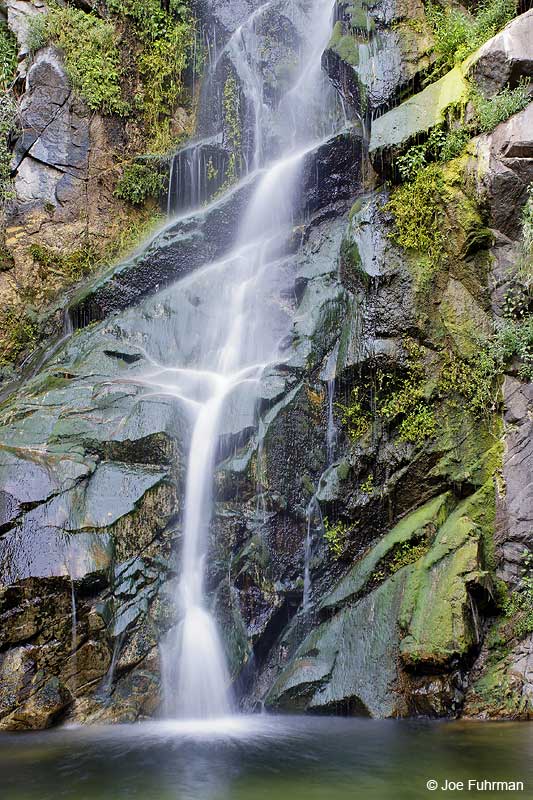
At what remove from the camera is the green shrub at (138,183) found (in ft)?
45.6

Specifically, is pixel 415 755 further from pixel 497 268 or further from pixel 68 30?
pixel 68 30

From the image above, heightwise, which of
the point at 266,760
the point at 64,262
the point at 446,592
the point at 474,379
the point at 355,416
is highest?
the point at 64,262

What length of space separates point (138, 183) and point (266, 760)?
11.7 metres

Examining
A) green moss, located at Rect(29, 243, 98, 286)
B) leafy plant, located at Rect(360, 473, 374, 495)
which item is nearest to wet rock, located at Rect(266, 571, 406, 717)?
leafy plant, located at Rect(360, 473, 374, 495)

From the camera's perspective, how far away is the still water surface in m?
4.95

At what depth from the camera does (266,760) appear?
573 centimetres

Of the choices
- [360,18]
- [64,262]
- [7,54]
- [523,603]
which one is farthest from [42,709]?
[7,54]

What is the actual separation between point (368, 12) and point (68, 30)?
22.2 ft

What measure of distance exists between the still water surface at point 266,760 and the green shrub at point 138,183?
34.5ft

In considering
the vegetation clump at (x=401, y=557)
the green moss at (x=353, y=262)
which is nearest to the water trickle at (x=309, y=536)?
the vegetation clump at (x=401, y=557)

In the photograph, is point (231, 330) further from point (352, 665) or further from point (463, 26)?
point (463, 26)

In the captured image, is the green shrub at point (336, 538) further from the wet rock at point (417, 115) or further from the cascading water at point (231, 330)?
the wet rock at point (417, 115)

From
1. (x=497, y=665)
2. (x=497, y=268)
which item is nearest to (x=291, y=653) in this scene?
(x=497, y=665)

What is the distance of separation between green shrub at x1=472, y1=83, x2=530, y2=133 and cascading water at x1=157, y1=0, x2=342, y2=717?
384 centimetres
